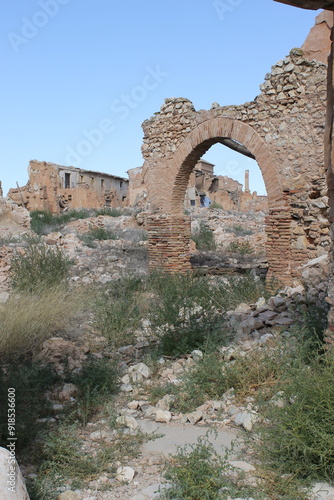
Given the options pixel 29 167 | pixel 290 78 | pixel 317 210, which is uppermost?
pixel 29 167

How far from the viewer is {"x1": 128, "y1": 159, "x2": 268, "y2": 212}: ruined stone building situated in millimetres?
33969

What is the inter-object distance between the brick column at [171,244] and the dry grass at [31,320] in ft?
13.5

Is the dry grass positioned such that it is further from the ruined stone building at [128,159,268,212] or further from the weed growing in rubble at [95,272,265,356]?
the ruined stone building at [128,159,268,212]

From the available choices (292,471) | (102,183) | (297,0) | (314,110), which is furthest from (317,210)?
(102,183)

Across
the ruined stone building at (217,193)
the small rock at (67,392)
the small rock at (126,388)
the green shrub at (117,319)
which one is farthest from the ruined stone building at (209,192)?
the small rock at (67,392)

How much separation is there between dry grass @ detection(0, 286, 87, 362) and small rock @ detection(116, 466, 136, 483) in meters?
2.29

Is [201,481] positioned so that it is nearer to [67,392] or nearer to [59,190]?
[67,392]

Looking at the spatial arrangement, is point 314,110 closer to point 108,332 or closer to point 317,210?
point 317,210

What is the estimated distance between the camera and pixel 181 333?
5.50 metres

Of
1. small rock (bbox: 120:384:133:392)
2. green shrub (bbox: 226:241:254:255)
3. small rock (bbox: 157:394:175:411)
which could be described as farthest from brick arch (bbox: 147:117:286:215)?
small rock (bbox: 157:394:175:411)

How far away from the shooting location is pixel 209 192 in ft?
121

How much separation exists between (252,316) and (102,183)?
114ft

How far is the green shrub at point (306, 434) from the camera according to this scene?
8.97ft

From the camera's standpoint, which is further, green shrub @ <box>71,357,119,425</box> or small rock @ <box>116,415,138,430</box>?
green shrub @ <box>71,357,119,425</box>
